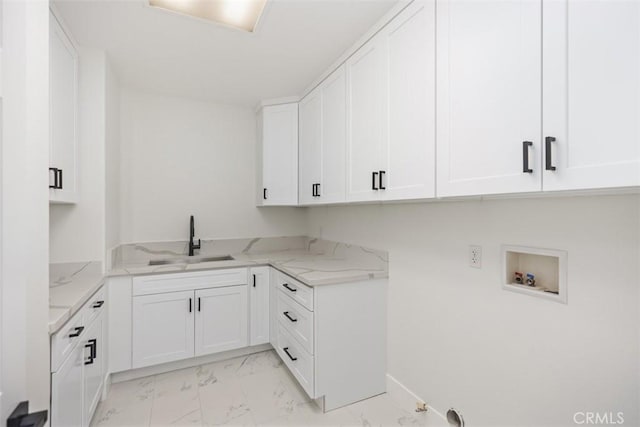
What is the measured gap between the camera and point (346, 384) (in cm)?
191

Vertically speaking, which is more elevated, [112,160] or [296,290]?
[112,160]

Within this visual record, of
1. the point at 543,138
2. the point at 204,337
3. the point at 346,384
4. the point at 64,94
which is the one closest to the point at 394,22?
the point at 543,138

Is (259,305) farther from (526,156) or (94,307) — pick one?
(526,156)

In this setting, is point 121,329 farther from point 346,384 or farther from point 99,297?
point 346,384

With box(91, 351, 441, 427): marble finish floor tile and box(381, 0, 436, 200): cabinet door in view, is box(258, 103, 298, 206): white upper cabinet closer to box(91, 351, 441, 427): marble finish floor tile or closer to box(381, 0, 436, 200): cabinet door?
box(381, 0, 436, 200): cabinet door

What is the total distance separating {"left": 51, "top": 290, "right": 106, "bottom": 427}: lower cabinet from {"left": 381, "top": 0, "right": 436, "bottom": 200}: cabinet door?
1589 mm

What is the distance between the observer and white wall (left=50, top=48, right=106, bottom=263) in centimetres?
192

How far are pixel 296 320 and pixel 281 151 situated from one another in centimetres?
147

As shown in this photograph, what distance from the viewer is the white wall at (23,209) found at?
59 centimetres

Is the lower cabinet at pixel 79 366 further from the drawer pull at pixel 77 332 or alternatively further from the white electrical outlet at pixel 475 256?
the white electrical outlet at pixel 475 256

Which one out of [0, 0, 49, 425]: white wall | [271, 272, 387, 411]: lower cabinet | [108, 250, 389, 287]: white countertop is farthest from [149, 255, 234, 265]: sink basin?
[0, 0, 49, 425]: white wall

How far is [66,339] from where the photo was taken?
4.19 ft

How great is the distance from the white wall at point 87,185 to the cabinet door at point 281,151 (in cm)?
122

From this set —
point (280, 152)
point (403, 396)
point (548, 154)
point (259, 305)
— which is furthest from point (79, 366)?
point (548, 154)
